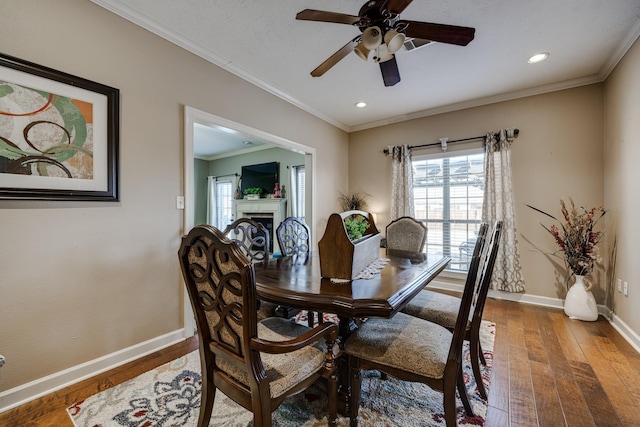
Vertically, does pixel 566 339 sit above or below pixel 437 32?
below

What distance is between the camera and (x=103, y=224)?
1903 millimetres

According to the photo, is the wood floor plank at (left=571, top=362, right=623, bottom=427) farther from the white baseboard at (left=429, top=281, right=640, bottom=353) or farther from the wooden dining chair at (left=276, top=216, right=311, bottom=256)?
the wooden dining chair at (left=276, top=216, right=311, bottom=256)

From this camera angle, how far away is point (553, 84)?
10.4ft

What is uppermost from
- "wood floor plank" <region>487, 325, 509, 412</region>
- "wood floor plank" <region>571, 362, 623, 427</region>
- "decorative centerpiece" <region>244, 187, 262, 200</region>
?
"decorative centerpiece" <region>244, 187, 262, 200</region>

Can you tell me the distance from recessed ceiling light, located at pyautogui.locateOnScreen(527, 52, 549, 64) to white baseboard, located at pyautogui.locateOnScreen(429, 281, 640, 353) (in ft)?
8.59

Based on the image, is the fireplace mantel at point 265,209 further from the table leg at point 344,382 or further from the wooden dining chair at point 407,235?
the table leg at point 344,382

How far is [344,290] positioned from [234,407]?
3.27 feet

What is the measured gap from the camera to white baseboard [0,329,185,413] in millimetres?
1559

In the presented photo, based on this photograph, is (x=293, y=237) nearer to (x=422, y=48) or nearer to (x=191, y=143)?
(x=191, y=143)

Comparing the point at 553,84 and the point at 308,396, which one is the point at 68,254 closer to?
the point at 308,396

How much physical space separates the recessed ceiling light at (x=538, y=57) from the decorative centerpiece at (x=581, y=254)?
5.14 feet

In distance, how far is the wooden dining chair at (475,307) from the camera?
4.91ft

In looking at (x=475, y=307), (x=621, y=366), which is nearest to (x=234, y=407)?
(x=475, y=307)

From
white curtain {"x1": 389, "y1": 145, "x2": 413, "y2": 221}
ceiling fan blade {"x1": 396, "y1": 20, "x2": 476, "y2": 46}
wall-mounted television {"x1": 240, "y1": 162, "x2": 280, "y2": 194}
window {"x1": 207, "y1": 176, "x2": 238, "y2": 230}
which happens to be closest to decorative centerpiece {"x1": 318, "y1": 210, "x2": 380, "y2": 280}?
ceiling fan blade {"x1": 396, "y1": 20, "x2": 476, "y2": 46}
